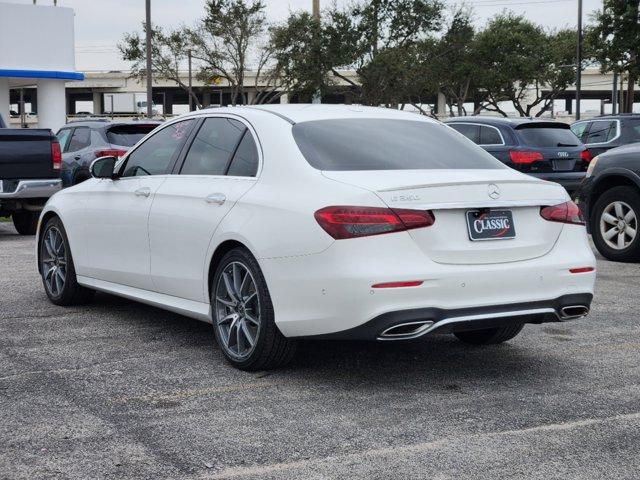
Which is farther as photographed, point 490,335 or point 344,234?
point 490,335

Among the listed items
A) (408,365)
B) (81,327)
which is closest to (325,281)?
(408,365)

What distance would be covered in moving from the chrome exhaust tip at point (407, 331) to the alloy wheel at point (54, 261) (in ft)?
12.2

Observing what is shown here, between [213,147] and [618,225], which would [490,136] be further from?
[213,147]

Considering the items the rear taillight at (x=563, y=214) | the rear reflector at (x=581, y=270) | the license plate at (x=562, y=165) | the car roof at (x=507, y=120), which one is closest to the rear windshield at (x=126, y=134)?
the car roof at (x=507, y=120)

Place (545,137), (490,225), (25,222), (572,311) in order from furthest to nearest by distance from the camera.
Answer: (545,137), (25,222), (572,311), (490,225)

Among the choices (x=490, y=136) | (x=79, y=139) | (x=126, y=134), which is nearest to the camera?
(x=490, y=136)

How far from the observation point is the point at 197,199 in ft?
20.5

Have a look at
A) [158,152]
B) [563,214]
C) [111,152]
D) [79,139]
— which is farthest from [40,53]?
[563,214]

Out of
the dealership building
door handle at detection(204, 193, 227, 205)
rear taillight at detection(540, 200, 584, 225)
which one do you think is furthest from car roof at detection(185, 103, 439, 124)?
the dealership building

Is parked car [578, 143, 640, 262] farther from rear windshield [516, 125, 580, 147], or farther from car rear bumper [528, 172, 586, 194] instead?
rear windshield [516, 125, 580, 147]

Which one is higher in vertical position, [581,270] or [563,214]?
[563,214]

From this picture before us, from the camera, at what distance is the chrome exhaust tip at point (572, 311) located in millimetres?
5566

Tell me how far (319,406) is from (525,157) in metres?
11.1

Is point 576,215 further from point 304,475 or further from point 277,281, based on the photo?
point 304,475
